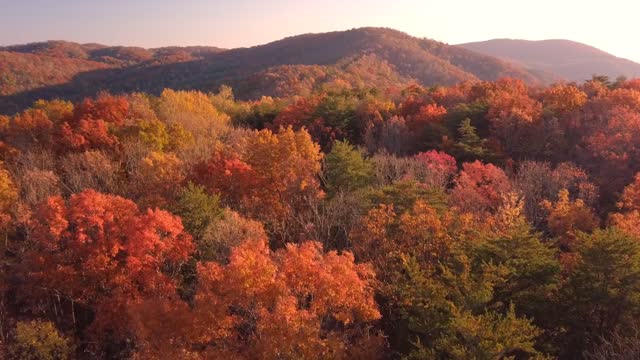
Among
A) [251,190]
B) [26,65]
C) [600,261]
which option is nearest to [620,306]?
[600,261]

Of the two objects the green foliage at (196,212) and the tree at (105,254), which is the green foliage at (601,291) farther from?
the tree at (105,254)

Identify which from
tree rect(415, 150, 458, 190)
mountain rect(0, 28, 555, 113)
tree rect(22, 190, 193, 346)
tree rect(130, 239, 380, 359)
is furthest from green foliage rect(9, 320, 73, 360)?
mountain rect(0, 28, 555, 113)

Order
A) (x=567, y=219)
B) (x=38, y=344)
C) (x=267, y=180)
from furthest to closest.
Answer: (x=267, y=180) < (x=567, y=219) < (x=38, y=344)

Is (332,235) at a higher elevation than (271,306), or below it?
below

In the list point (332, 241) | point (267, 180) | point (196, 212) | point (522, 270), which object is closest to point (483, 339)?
point (522, 270)

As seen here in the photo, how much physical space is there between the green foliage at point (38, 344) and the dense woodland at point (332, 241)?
0.47 feet

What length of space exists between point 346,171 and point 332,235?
672 cm

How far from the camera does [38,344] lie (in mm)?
27344

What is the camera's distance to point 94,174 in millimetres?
44438

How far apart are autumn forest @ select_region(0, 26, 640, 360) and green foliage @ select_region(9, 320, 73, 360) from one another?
13 centimetres

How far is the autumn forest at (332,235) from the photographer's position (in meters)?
22.3

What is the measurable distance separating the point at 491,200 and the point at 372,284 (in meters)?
17.4

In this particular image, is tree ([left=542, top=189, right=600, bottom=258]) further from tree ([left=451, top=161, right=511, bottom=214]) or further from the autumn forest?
tree ([left=451, top=161, right=511, bottom=214])

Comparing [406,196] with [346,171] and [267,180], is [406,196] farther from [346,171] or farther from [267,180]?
[267,180]
